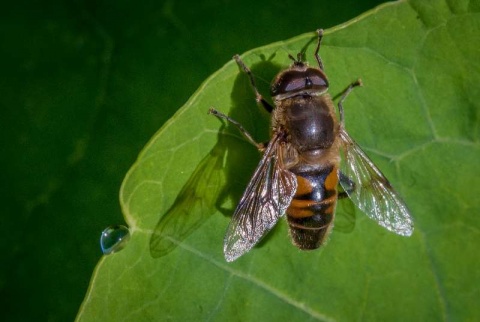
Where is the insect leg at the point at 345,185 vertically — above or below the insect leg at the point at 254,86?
below

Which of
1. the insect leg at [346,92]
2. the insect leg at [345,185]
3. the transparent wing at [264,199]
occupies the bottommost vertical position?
the insect leg at [345,185]

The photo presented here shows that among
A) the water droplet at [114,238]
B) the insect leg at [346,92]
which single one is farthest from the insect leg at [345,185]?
the water droplet at [114,238]

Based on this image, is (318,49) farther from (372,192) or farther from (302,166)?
(372,192)

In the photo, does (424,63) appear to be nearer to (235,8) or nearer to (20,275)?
(235,8)

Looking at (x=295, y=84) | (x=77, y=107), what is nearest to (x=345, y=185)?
(x=295, y=84)

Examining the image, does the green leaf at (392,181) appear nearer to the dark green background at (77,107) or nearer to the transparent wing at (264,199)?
the transparent wing at (264,199)

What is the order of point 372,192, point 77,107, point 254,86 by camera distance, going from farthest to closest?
point 77,107 → point 372,192 → point 254,86

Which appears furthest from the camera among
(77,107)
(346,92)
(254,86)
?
(77,107)
